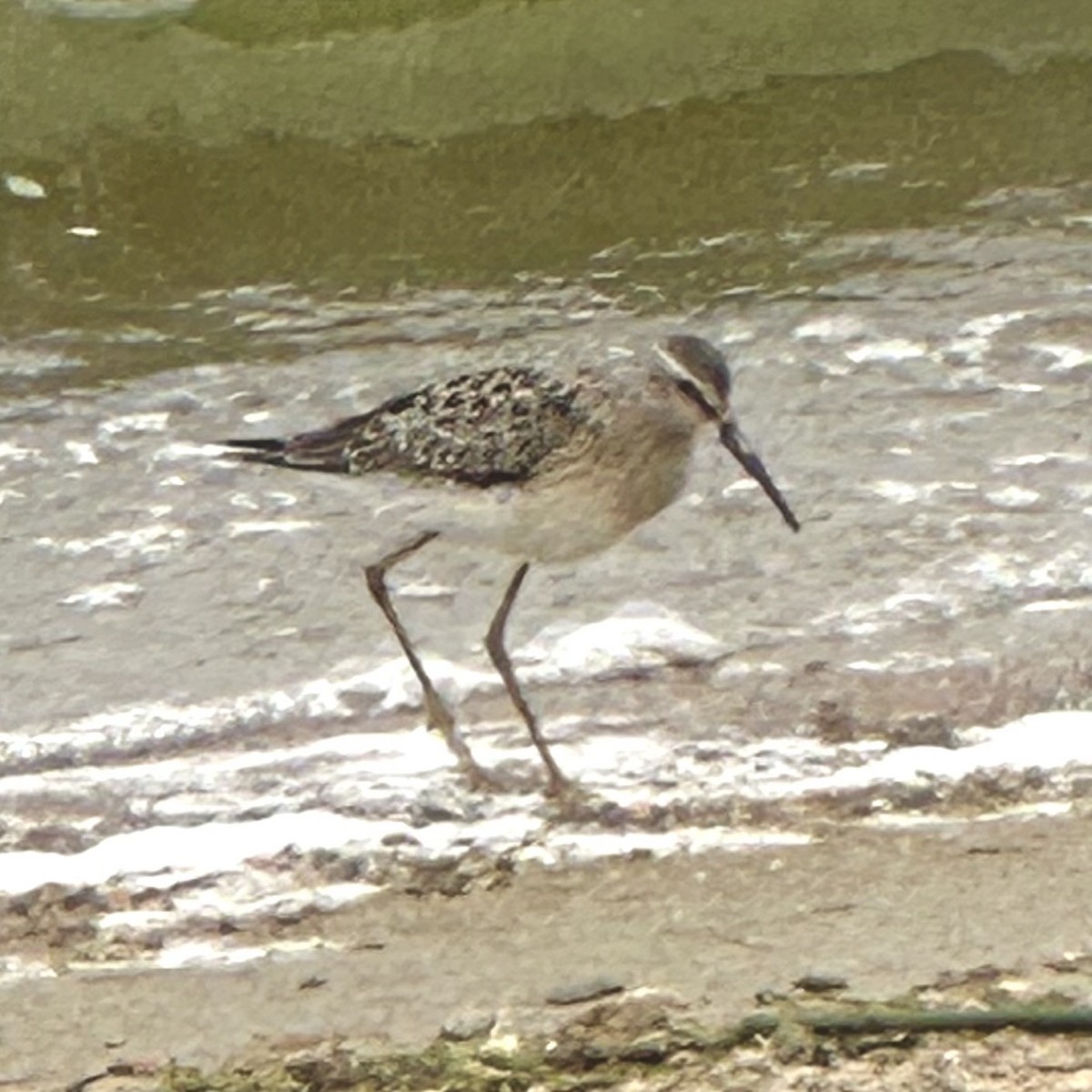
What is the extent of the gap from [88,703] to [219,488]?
0.55 ft

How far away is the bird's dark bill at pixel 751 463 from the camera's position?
1.23 metres

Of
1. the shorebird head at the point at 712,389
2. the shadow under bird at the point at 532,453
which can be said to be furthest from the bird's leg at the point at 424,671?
the shorebird head at the point at 712,389

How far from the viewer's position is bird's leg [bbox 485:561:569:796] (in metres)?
1.23

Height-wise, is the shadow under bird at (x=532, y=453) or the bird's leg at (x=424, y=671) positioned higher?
the shadow under bird at (x=532, y=453)

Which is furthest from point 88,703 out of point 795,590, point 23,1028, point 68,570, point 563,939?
point 795,590

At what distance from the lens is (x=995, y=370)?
1243 mm

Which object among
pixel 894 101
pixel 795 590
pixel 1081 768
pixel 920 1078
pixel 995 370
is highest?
pixel 894 101

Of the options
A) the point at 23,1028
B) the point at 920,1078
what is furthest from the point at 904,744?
the point at 23,1028

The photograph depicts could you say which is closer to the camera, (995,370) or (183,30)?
(183,30)

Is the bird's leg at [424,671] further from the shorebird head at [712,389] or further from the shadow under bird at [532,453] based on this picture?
the shorebird head at [712,389]

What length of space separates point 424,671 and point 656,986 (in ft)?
0.85

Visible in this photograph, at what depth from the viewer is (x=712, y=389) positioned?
1.21 meters

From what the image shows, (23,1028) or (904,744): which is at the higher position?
(904,744)

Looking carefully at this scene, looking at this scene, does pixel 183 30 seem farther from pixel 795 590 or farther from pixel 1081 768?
pixel 1081 768
